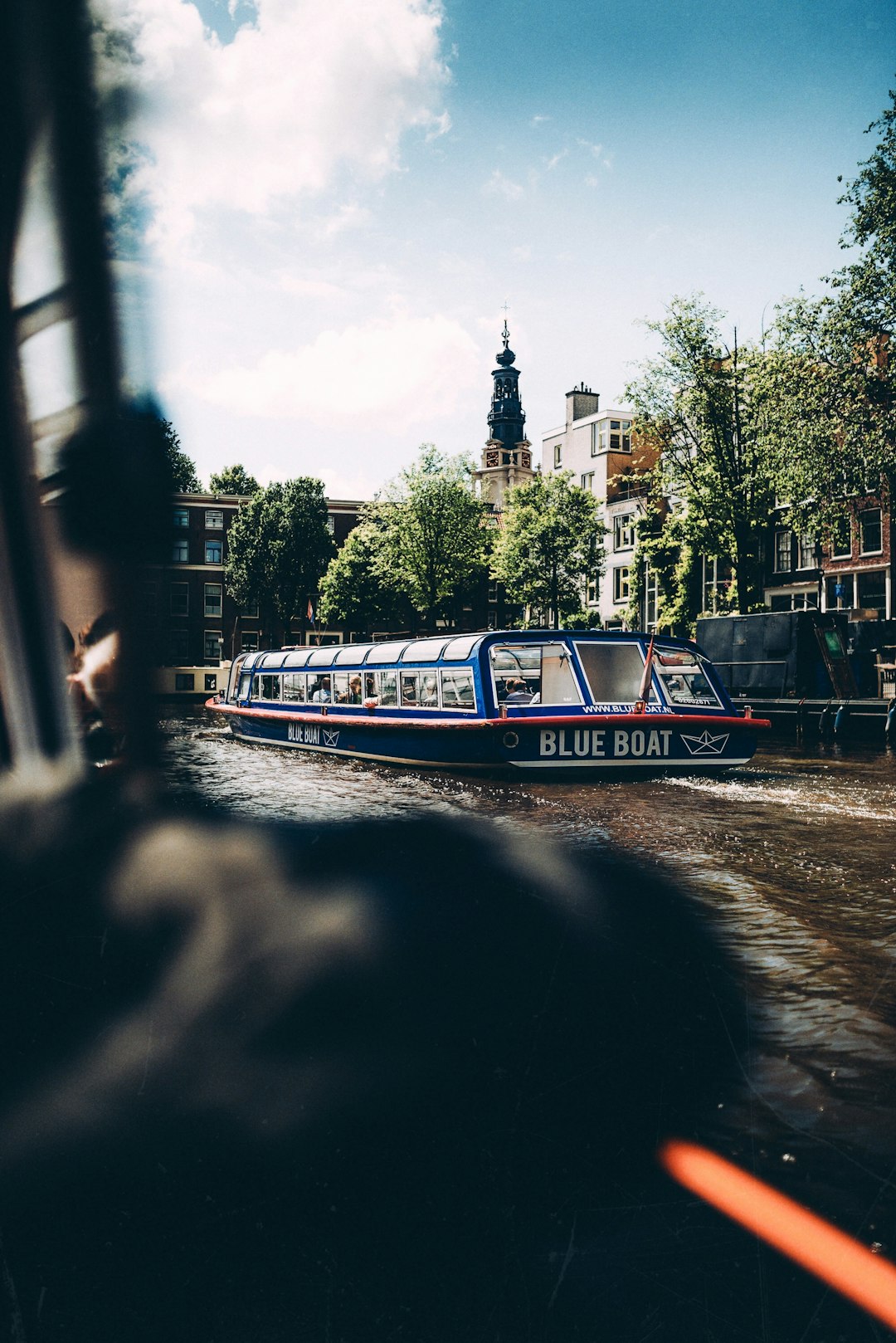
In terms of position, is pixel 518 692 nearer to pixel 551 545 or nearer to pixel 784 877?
pixel 784 877

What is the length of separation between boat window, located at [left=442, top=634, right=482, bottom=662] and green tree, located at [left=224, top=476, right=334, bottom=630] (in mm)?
44259

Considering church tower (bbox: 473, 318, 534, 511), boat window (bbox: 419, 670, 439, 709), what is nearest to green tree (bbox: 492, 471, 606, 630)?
boat window (bbox: 419, 670, 439, 709)

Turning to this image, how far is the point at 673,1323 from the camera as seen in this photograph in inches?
107

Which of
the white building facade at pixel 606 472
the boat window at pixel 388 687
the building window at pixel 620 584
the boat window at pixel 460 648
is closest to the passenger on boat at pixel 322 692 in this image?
the boat window at pixel 388 687

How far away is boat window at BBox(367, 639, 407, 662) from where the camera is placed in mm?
20719

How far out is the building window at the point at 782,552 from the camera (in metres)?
47.0

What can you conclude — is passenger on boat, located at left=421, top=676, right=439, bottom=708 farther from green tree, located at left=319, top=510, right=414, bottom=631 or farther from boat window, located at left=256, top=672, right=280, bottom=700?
green tree, located at left=319, top=510, right=414, bottom=631

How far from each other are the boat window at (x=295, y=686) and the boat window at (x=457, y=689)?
667cm

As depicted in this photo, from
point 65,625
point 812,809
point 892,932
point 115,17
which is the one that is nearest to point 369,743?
point 812,809

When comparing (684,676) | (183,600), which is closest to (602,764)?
(684,676)

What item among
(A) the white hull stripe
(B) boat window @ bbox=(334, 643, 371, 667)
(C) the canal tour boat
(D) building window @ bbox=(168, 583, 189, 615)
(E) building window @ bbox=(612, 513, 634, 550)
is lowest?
(A) the white hull stripe

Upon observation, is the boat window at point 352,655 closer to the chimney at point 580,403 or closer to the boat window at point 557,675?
the boat window at point 557,675

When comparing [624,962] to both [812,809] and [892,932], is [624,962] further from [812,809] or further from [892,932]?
[812,809]

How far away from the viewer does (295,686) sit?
25.4m
